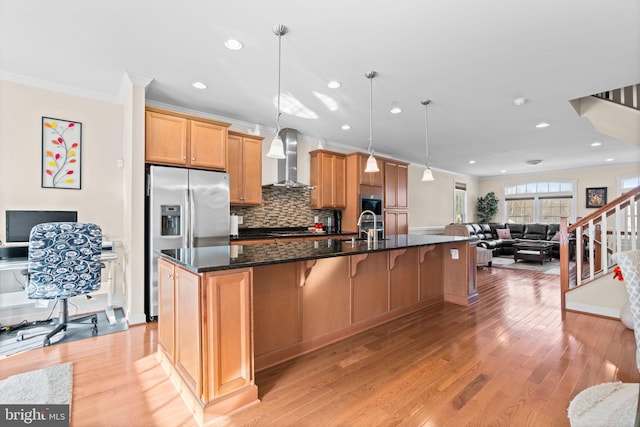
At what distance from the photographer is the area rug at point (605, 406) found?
1581mm

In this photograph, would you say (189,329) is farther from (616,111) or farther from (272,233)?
(616,111)

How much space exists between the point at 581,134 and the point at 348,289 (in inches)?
223

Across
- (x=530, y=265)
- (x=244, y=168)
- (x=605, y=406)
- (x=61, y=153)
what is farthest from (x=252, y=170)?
(x=530, y=265)

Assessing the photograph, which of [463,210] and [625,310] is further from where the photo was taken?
[463,210]

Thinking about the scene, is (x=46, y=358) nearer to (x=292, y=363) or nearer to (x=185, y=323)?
(x=185, y=323)

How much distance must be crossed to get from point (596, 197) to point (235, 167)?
10.3 metres

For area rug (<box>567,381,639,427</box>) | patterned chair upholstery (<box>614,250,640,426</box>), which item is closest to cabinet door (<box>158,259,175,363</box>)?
area rug (<box>567,381,639,427</box>)

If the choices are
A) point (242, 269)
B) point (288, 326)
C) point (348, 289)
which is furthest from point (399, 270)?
point (242, 269)

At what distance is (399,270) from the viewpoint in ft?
10.9

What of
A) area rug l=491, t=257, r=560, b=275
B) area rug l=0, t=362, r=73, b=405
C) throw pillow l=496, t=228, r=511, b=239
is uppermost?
throw pillow l=496, t=228, r=511, b=239

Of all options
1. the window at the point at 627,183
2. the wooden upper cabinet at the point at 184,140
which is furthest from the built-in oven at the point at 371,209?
the window at the point at 627,183

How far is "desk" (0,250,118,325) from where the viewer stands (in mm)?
2725

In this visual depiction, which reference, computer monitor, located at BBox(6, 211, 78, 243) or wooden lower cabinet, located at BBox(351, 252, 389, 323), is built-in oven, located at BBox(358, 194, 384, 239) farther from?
computer monitor, located at BBox(6, 211, 78, 243)

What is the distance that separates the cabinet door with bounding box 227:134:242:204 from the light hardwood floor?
1.91 m
